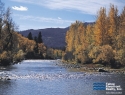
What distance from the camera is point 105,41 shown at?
76562 mm

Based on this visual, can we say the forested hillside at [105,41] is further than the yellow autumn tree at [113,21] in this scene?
No

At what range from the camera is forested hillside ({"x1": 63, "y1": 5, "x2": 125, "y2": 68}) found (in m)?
62.5

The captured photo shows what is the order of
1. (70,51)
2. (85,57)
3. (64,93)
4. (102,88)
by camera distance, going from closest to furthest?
(64,93), (102,88), (85,57), (70,51)

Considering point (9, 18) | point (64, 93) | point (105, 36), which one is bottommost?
point (64, 93)

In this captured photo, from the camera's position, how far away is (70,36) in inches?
4331

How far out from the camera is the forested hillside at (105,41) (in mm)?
62469

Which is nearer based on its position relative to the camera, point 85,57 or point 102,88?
point 102,88

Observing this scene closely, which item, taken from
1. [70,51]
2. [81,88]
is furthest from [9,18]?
[81,88]

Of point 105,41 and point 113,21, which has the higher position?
point 113,21

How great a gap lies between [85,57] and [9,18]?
78.8ft

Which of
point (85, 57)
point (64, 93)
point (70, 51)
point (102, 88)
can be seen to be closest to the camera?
point (64, 93)

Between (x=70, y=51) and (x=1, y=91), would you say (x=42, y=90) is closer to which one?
(x=1, y=91)

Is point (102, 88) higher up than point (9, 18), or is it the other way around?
point (9, 18)

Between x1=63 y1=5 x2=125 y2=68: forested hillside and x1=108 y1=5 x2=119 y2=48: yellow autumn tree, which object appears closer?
x1=63 y1=5 x2=125 y2=68: forested hillside
